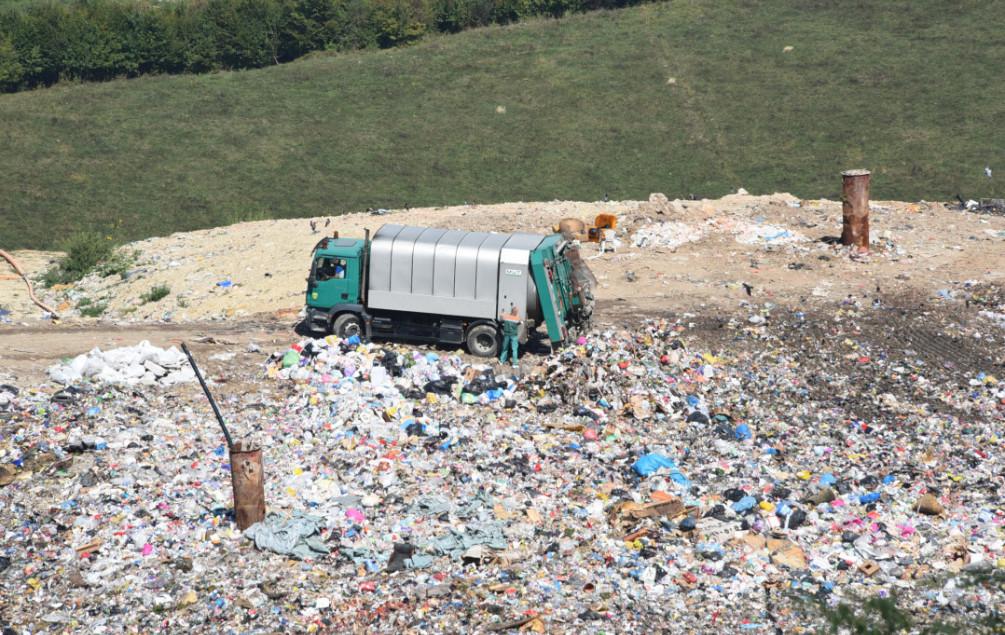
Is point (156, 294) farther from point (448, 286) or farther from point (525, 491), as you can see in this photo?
point (525, 491)

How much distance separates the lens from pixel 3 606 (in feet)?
40.3

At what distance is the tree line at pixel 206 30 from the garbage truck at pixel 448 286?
40.6 m

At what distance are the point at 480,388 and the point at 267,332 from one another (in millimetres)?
5373

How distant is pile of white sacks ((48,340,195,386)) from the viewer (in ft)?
59.0

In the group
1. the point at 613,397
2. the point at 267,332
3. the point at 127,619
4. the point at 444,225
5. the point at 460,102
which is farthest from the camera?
the point at 460,102

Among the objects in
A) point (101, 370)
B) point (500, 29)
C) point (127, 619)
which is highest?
point (500, 29)

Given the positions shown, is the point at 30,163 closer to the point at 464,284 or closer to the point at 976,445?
the point at 464,284

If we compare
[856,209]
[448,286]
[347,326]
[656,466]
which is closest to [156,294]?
[347,326]

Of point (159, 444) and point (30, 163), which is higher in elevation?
point (30, 163)

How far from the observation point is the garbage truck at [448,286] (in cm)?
1884

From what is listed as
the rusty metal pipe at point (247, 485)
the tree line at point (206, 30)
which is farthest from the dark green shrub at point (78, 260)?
the tree line at point (206, 30)

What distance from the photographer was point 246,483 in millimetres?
13477

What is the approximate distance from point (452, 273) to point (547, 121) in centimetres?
3238

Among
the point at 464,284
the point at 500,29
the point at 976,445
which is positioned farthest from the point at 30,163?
the point at 976,445
